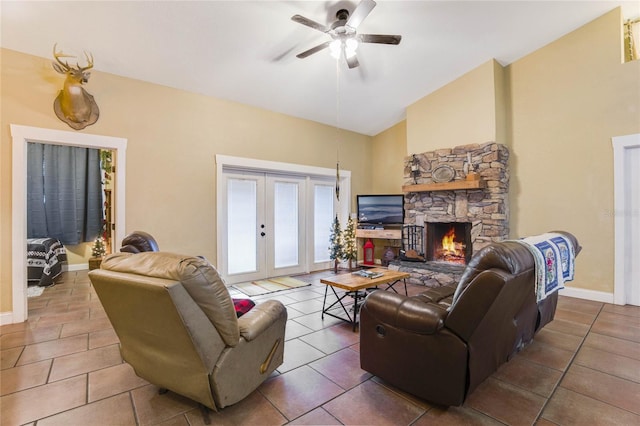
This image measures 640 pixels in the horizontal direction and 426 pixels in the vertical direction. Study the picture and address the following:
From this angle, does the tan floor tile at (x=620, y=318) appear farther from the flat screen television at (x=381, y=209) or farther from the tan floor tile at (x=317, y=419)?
the tan floor tile at (x=317, y=419)

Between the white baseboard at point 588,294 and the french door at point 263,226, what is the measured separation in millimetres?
4517


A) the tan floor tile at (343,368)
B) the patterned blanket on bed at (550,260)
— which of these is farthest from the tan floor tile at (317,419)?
the patterned blanket on bed at (550,260)

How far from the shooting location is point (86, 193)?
6996mm

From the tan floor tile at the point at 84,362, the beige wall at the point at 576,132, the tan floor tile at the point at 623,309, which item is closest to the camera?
the tan floor tile at the point at 84,362

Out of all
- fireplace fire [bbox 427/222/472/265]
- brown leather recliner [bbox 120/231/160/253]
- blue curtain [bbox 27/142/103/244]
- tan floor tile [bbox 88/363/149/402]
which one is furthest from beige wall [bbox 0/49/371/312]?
blue curtain [bbox 27/142/103/244]

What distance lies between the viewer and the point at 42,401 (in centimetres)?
208

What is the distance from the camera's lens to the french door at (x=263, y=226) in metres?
5.38

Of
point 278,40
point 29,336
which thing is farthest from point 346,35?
point 29,336

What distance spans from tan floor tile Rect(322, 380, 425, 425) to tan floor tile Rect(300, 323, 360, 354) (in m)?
0.70

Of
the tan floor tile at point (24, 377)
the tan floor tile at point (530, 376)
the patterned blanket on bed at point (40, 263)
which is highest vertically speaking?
the patterned blanket on bed at point (40, 263)

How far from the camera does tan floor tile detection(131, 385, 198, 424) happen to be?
6.27 feet

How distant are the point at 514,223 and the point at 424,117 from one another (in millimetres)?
2499

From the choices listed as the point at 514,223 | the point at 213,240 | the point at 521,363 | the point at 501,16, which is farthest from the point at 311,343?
the point at 501,16

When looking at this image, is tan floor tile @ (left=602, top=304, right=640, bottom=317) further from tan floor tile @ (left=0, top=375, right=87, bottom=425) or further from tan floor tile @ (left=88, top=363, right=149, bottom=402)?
tan floor tile @ (left=0, top=375, right=87, bottom=425)
